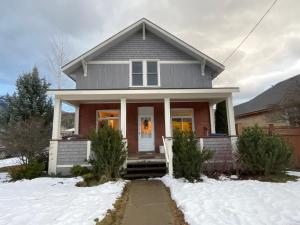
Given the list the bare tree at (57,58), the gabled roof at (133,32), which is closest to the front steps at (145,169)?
the gabled roof at (133,32)

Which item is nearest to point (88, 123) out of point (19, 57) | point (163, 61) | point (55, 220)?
Answer: point (163, 61)

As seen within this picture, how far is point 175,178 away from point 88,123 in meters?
6.18

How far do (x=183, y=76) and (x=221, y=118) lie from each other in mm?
3572

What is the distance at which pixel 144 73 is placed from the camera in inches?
476

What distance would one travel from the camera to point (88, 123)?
39.4ft

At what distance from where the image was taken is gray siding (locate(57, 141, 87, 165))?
9273mm

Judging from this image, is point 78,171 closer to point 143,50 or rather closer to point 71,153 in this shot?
point 71,153

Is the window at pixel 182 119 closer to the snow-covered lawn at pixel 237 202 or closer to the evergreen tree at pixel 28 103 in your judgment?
the snow-covered lawn at pixel 237 202

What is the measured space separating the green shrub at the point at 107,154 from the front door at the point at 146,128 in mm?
3666

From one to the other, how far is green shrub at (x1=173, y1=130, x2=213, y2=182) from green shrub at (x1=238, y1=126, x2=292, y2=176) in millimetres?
1557

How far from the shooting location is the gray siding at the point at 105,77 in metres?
11.9

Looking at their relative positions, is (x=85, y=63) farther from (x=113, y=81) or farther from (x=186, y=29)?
(x=186, y=29)

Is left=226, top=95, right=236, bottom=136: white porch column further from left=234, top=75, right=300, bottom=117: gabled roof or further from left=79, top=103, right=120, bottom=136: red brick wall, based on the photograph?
left=79, top=103, right=120, bottom=136: red brick wall

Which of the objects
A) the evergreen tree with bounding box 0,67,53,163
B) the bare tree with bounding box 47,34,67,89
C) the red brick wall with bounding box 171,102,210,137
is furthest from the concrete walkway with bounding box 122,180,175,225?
the bare tree with bounding box 47,34,67,89
